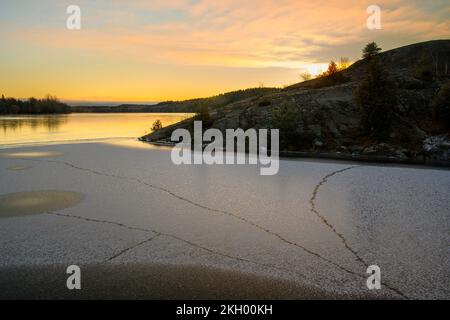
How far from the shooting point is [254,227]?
6.60 meters

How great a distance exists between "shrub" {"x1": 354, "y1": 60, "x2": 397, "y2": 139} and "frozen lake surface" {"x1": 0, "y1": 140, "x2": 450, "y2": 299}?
1014 cm

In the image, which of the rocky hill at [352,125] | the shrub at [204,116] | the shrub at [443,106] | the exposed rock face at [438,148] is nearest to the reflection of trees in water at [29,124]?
the shrub at [204,116]

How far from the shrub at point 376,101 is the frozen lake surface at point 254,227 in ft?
33.3

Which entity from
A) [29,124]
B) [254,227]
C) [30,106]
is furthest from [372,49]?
[30,106]

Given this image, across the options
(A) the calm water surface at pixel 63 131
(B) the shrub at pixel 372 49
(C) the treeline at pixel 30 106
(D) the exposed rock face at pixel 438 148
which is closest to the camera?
(D) the exposed rock face at pixel 438 148

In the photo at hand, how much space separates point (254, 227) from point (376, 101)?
1894 centimetres

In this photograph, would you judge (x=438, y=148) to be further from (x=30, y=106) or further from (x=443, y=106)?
(x=30, y=106)

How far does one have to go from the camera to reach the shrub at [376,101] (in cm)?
2148

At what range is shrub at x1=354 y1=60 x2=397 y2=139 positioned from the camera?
2148cm

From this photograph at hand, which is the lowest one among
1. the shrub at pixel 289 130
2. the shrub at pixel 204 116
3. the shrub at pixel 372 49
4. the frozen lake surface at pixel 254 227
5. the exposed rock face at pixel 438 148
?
the frozen lake surface at pixel 254 227

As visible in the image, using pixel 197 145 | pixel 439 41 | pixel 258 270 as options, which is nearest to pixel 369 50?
pixel 197 145

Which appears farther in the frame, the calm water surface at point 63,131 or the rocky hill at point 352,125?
the calm water surface at point 63,131

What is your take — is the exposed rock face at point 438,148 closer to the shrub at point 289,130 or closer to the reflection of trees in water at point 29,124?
the shrub at point 289,130

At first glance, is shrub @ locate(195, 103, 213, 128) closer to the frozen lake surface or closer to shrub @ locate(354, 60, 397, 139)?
shrub @ locate(354, 60, 397, 139)
